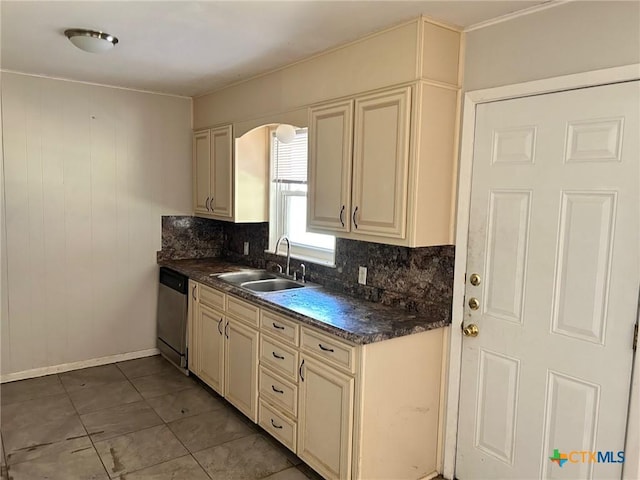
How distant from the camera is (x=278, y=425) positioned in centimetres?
285

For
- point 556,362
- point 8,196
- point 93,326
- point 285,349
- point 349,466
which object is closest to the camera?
point 556,362

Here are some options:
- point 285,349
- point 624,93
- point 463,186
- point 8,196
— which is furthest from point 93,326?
point 624,93

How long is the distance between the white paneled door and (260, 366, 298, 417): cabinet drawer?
91 centimetres

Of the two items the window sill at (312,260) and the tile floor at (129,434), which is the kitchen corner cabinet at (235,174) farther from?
the tile floor at (129,434)

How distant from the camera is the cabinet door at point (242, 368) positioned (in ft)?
10.0

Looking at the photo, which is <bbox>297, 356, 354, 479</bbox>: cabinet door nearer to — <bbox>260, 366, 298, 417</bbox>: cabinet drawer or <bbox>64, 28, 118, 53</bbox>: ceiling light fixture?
<bbox>260, 366, 298, 417</bbox>: cabinet drawer

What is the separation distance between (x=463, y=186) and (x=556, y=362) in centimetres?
93

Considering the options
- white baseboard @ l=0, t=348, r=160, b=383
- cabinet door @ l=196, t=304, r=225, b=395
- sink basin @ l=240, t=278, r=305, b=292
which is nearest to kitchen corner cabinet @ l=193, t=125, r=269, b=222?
sink basin @ l=240, t=278, r=305, b=292

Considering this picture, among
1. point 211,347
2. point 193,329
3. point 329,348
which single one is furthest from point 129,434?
point 329,348

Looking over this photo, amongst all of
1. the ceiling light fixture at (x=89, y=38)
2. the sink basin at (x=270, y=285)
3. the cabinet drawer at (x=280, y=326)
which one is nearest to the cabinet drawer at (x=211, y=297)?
the sink basin at (x=270, y=285)

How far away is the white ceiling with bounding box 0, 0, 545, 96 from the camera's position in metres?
2.18

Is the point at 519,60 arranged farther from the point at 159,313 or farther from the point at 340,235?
the point at 159,313

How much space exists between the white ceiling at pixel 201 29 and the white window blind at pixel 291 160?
2.04 feet

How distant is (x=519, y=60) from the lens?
2188 mm
